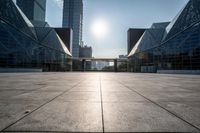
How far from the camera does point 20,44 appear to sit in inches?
1687

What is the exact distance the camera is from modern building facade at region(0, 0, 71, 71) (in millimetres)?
38500

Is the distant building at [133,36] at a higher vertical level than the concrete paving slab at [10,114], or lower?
higher

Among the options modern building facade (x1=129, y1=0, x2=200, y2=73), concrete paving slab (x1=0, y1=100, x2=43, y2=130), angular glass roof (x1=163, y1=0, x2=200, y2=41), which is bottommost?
concrete paving slab (x1=0, y1=100, x2=43, y2=130)

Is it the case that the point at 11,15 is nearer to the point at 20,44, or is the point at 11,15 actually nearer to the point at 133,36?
the point at 20,44

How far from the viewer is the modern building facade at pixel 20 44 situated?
38500 mm

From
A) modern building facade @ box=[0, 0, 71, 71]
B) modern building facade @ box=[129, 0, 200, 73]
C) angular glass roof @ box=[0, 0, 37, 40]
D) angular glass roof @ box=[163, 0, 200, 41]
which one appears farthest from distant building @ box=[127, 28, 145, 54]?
angular glass roof @ box=[0, 0, 37, 40]

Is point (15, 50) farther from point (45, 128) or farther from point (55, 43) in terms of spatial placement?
point (45, 128)

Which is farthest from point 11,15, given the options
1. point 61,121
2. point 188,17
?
point 61,121

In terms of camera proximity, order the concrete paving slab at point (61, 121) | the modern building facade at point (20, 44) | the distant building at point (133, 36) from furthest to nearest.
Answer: the distant building at point (133, 36), the modern building facade at point (20, 44), the concrete paving slab at point (61, 121)

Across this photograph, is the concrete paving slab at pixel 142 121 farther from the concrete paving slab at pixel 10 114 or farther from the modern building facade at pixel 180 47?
the modern building facade at pixel 180 47

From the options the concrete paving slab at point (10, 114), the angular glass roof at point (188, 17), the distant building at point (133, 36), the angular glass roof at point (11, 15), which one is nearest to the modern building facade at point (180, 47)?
Result: the angular glass roof at point (188, 17)

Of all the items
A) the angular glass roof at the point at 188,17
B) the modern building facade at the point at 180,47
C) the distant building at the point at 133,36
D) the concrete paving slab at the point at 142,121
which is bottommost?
the concrete paving slab at the point at 142,121

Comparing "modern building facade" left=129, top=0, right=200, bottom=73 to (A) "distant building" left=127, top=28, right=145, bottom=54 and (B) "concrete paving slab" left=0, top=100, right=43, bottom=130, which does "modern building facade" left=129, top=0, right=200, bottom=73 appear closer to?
(B) "concrete paving slab" left=0, top=100, right=43, bottom=130

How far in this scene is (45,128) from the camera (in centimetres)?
271
